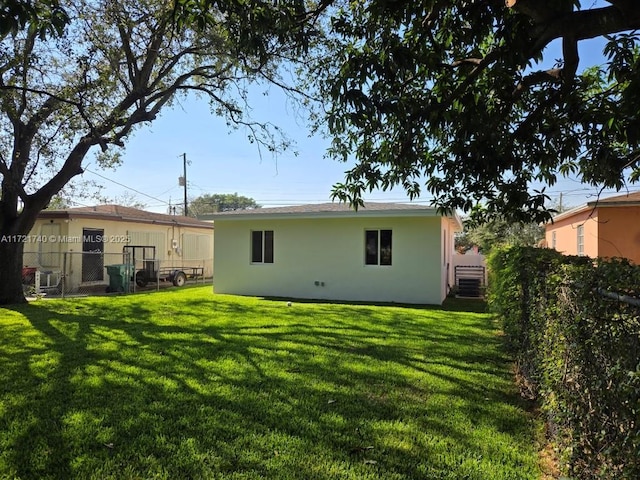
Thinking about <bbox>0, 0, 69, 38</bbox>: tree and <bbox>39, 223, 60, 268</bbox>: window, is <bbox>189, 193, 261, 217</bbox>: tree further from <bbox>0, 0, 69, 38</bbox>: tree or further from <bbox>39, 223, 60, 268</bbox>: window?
<bbox>0, 0, 69, 38</bbox>: tree

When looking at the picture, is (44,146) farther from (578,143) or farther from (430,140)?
(578,143)

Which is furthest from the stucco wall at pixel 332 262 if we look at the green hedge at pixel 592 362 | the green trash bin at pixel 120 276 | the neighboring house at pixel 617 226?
the green hedge at pixel 592 362

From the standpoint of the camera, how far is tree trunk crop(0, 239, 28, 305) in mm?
11547

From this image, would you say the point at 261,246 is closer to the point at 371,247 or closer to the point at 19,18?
the point at 371,247

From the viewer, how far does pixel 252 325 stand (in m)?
8.67

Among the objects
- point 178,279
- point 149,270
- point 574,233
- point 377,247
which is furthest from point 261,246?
point 574,233

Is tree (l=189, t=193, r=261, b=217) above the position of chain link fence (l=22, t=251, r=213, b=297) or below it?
above

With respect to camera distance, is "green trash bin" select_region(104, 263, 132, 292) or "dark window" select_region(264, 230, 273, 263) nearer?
"dark window" select_region(264, 230, 273, 263)

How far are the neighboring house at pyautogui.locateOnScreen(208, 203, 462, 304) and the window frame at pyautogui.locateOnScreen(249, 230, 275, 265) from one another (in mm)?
35

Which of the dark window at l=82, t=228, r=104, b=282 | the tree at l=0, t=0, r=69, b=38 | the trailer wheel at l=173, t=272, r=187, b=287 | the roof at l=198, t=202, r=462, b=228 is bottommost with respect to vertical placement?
the trailer wheel at l=173, t=272, r=187, b=287

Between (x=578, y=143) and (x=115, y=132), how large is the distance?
11126 millimetres

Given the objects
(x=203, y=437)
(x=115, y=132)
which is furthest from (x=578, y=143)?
(x=115, y=132)

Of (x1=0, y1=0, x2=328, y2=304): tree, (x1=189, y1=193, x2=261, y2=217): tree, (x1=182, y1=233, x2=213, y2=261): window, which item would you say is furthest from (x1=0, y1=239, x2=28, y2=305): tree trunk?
(x1=189, y1=193, x2=261, y2=217): tree

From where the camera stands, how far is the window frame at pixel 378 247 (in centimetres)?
1320
